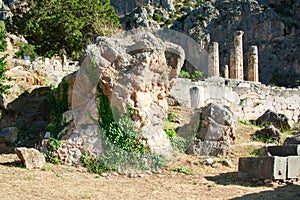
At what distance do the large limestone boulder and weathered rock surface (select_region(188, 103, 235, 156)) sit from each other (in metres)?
1.20

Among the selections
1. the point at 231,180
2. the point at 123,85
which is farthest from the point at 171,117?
the point at 231,180

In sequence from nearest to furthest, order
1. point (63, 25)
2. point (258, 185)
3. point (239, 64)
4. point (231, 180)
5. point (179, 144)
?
point (258, 185), point (231, 180), point (179, 144), point (63, 25), point (239, 64)

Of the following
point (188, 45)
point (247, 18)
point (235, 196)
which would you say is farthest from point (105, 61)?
point (247, 18)

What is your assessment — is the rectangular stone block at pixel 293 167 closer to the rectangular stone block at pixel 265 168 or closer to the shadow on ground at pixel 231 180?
the rectangular stone block at pixel 265 168

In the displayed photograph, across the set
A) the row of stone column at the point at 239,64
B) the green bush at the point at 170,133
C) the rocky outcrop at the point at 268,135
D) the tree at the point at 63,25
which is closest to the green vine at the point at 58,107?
the green bush at the point at 170,133

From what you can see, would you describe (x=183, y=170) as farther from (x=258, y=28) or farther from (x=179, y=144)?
(x=258, y=28)

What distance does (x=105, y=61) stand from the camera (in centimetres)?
1051

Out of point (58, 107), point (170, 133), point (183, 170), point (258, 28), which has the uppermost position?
point (258, 28)

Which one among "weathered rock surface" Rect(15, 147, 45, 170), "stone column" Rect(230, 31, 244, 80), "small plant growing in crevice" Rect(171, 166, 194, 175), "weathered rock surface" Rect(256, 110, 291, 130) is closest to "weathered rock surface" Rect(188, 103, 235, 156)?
"small plant growing in crevice" Rect(171, 166, 194, 175)

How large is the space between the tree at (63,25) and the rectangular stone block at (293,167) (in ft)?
66.1

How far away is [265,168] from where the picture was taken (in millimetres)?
8789

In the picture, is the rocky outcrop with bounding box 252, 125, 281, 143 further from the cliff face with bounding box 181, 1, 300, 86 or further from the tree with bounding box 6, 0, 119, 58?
the cliff face with bounding box 181, 1, 300, 86

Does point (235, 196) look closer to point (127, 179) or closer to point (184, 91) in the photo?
point (127, 179)

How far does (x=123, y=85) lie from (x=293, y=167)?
4452 millimetres
